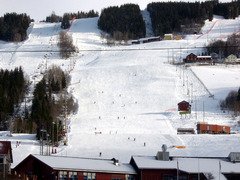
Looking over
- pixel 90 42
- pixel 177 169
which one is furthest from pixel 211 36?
pixel 177 169

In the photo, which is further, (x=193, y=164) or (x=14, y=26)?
(x=14, y=26)

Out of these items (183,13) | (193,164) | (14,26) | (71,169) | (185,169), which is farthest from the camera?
(183,13)

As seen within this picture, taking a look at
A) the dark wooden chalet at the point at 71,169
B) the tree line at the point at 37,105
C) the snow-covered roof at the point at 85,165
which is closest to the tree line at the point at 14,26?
the tree line at the point at 37,105

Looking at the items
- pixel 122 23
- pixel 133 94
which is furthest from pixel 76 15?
pixel 133 94

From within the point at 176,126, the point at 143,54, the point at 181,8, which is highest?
the point at 181,8

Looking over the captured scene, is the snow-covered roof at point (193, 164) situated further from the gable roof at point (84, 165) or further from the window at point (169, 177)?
the gable roof at point (84, 165)

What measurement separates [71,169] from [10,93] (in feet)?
134

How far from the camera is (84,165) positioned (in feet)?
95.6

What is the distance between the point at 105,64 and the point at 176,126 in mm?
41363

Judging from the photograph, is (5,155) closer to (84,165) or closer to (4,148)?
(4,148)

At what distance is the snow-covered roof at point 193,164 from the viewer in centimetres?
2831

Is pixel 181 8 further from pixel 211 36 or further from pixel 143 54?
pixel 143 54

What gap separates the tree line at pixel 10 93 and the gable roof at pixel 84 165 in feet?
92.8

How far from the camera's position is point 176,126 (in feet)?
187
